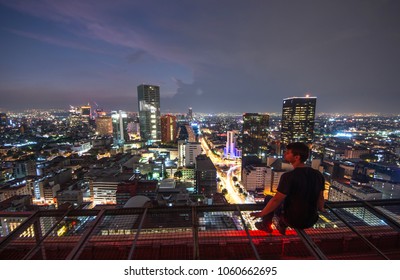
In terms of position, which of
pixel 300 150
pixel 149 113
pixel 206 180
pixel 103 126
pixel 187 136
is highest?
pixel 149 113

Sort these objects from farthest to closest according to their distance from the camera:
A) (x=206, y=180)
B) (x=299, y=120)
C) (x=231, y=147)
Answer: (x=231, y=147) → (x=299, y=120) → (x=206, y=180)

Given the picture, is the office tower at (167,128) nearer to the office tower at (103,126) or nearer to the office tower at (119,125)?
the office tower at (119,125)

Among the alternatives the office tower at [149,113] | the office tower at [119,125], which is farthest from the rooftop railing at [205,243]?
the office tower at [119,125]

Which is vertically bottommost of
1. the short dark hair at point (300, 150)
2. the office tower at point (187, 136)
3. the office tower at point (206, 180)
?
the office tower at point (206, 180)

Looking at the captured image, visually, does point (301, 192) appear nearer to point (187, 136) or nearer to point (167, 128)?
point (167, 128)

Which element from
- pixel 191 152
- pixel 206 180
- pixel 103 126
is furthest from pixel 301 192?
pixel 103 126

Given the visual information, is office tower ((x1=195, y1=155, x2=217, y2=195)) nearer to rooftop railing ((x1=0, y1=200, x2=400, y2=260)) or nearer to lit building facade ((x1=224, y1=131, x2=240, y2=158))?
lit building facade ((x1=224, y1=131, x2=240, y2=158))
